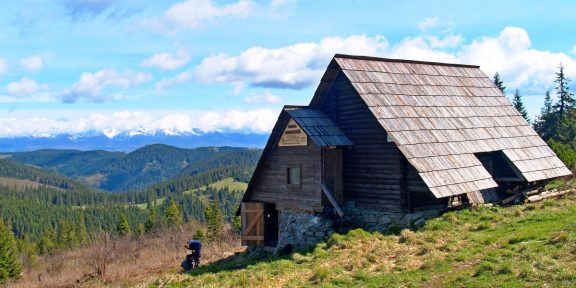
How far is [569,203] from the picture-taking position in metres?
19.8

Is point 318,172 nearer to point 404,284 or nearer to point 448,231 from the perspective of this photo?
point 448,231

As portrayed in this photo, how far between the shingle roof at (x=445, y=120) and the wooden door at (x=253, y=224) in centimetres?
621

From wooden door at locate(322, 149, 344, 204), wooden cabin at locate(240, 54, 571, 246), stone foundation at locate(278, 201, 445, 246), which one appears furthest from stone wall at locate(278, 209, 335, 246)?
wooden door at locate(322, 149, 344, 204)

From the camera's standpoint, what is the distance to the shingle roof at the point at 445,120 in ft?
64.9

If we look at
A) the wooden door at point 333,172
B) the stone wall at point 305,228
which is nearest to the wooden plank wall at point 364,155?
the wooden door at point 333,172

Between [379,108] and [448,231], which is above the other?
[379,108]

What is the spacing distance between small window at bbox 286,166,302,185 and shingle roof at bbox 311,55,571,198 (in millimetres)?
3476

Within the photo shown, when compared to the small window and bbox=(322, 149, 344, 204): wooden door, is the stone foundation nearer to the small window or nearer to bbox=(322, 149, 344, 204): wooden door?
bbox=(322, 149, 344, 204): wooden door

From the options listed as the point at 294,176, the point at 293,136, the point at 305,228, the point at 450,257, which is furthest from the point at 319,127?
the point at 450,257

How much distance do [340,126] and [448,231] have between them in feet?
22.6

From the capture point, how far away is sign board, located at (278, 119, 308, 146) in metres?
21.8

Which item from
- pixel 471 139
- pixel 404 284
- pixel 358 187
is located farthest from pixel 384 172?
pixel 404 284

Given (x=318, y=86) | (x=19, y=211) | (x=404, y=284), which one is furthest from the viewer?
(x=19, y=211)

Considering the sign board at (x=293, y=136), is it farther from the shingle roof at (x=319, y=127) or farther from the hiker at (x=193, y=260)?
the hiker at (x=193, y=260)
